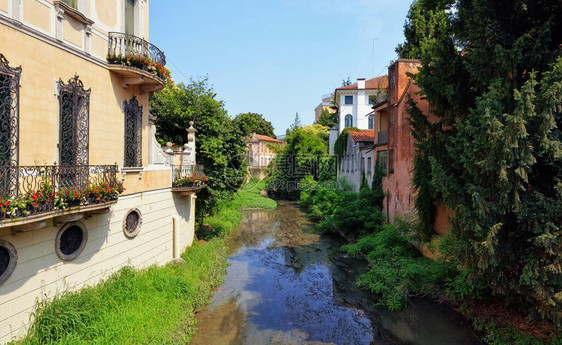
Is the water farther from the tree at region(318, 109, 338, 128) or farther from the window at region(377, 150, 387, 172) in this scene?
the tree at region(318, 109, 338, 128)

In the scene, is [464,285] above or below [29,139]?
below

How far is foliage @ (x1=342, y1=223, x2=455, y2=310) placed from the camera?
11.3 metres

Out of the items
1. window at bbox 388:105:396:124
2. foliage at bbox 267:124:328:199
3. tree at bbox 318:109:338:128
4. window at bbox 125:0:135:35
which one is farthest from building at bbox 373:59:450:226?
Result: tree at bbox 318:109:338:128

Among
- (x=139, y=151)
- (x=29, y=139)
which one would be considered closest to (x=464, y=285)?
(x=139, y=151)

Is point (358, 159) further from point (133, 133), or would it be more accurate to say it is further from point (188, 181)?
point (133, 133)

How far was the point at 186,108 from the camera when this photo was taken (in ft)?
57.8

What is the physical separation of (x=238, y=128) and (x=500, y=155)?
13.6m

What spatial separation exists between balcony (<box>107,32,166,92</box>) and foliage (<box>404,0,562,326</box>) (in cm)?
897

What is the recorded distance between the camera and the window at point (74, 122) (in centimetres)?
729

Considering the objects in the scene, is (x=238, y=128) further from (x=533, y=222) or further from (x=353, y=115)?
(x=353, y=115)

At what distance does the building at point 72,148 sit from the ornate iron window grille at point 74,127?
0.08 ft

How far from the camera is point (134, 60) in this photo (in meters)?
9.25

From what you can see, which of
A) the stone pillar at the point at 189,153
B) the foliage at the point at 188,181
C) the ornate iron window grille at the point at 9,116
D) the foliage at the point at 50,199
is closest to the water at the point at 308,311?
the foliage at the point at 188,181

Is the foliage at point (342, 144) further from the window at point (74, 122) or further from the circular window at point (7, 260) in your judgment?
the circular window at point (7, 260)
